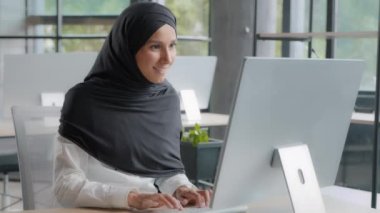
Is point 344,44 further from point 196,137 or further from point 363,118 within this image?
point 196,137

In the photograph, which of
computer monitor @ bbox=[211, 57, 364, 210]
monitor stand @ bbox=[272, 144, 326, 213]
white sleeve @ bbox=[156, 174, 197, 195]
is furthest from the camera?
white sleeve @ bbox=[156, 174, 197, 195]

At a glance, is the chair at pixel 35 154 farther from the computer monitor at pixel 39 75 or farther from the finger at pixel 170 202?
the computer monitor at pixel 39 75

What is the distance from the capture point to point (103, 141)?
6.00 ft

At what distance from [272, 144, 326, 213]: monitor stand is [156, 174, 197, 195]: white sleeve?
1.45 feet

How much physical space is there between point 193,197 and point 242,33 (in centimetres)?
284

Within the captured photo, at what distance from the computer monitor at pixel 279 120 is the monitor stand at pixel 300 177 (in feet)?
0.06

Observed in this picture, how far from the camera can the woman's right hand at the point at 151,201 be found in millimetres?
1495

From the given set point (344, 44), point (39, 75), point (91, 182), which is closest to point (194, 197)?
point (91, 182)

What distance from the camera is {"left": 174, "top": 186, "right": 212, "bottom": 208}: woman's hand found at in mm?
1637

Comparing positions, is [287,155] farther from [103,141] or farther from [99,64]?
[99,64]

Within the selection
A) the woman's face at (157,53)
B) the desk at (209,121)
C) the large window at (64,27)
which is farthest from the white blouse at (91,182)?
the large window at (64,27)

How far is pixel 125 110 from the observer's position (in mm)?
1904

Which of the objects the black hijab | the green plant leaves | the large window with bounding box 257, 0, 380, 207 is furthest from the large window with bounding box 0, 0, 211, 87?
the black hijab

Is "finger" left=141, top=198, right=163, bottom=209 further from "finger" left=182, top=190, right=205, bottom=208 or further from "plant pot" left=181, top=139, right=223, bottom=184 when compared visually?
"plant pot" left=181, top=139, right=223, bottom=184
